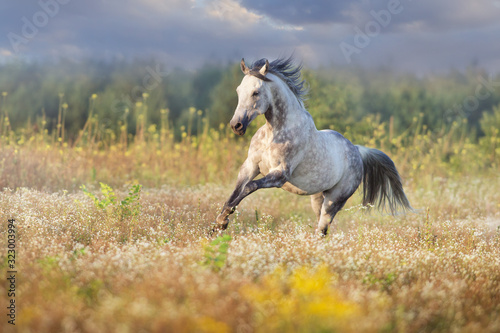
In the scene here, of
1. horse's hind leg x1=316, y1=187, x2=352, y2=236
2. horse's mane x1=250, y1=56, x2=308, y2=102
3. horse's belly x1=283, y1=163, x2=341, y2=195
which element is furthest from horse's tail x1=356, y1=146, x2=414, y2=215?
horse's mane x1=250, y1=56, x2=308, y2=102

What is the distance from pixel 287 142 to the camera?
5551 mm

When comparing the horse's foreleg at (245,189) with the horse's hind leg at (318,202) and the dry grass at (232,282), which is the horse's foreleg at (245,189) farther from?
the horse's hind leg at (318,202)

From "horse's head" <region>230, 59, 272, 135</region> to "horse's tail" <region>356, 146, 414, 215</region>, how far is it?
2512 mm

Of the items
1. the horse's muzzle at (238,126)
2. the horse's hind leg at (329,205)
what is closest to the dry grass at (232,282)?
the horse's hind leg at (329,205)

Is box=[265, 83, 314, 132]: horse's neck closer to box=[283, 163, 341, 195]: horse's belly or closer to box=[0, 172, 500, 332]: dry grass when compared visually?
box=[283, 163, 341, 195]: horse's belly

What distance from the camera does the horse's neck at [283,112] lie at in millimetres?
5512

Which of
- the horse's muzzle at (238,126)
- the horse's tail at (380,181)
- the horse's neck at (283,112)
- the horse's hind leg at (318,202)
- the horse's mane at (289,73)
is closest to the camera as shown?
the horse's muzzle at (238,126)

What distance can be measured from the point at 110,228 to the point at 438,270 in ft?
11.9

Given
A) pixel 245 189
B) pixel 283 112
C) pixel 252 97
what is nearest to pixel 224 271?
pixel 245 189

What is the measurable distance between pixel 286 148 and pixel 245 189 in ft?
2.30

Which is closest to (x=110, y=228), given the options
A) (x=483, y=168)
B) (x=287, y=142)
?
(x=287, y=142)

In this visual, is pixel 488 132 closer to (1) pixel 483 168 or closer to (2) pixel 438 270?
(1) pixel 483 168

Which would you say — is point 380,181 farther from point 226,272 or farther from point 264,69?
point 226,272

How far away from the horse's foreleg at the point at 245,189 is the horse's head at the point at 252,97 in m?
0.61
